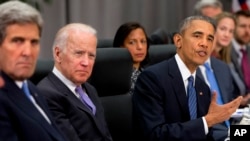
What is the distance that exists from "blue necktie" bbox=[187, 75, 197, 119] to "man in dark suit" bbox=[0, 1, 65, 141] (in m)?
1.08

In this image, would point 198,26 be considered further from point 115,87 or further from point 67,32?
point 67,32

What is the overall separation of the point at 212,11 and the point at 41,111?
3252mm

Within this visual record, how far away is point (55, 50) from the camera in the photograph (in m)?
2.42

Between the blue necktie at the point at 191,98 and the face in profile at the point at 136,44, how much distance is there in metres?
0.77

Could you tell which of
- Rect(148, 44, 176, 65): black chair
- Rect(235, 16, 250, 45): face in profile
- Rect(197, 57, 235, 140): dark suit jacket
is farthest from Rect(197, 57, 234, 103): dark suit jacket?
Rect(235, 16, 250, 45): face in profile

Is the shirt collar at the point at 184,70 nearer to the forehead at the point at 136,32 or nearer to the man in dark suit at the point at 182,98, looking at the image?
the man in dark suit at the point at 182,98

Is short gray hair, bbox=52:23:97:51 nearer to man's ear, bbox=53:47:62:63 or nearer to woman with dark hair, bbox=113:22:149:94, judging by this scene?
man's ear, bbox=53:47:62:63

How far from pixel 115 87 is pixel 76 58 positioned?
0.61 m

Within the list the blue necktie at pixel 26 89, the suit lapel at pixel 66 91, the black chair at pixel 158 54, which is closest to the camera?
the blue necktie at pixel 26 89

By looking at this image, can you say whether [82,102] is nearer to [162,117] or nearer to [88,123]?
[88,123]

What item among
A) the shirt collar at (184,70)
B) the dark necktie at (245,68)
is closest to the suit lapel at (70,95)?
the shirt collar at (184,70)

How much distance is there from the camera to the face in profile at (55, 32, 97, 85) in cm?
239

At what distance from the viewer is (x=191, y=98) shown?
281 cm

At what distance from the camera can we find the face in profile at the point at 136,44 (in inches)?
140
